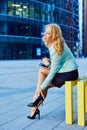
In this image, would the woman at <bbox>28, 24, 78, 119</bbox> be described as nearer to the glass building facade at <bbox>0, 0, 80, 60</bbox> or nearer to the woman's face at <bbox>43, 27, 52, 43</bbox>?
the woman's face at <bbox>43, 27, 52, 43</bbox>

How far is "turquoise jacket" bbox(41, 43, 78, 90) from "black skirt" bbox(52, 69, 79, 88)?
0.06 meters

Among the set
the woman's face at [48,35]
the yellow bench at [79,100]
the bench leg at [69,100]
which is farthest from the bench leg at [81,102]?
the woman's face at [48,35]

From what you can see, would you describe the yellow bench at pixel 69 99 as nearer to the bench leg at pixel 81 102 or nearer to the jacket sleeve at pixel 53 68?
the bench leg at pixel 81 102

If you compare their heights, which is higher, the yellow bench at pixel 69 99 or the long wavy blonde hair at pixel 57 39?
the long wavy blonde hair at pixel 57 39

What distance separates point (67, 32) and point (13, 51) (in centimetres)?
2212

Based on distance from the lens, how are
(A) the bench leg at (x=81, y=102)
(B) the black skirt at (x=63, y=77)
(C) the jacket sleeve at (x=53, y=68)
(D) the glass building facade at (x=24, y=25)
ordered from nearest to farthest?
(A) the bench leg at (x=81, y=102), (C) the jacket sleeve at (x=53, y=68), (B) the black skirt at (x=63, y=77), (D) the glass building facade at (x=24, y=25)

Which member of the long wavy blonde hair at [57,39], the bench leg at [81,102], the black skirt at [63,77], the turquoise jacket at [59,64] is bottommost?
the bench leg at [81,102]

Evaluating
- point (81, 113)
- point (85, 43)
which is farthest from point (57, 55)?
point (85, 43)

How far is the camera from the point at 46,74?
610 centimetres

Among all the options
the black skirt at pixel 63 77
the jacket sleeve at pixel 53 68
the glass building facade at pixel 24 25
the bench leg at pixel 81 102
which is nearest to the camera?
the bench leg at pixel 81 102

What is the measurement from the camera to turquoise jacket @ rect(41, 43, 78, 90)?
586cm

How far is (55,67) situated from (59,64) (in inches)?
3.5

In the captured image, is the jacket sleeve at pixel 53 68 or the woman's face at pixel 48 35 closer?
the jacket sleeve at pixel 53 68

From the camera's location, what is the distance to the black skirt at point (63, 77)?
5984mm
